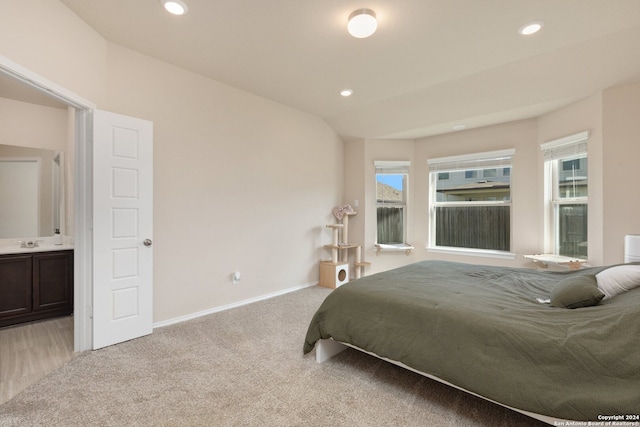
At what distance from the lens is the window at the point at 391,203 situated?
16.7ft

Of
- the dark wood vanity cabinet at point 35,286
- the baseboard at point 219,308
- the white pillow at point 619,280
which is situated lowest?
the baseboard at point 219,308

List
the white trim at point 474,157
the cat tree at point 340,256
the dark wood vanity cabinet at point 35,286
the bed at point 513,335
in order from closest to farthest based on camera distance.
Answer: the bed at point 513,335 → the dark wood vanity cabinet at point 35,286 → the white trim at point 474,157 → the cat tree at point 340,256

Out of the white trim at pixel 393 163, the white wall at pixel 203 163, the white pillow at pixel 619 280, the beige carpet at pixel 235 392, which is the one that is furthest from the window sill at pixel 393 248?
the white pillow at pixel 619 280

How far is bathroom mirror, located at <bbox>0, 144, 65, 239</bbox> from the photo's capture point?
11.0 feet

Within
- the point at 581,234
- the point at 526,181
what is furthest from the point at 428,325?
the point at 526,181

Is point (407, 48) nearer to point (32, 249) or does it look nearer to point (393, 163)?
point (393, 163)

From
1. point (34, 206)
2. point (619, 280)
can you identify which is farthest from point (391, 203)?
point (34, 206)

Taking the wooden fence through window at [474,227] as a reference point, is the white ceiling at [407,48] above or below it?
above

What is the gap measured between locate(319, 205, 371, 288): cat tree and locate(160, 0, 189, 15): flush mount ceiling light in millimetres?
3259

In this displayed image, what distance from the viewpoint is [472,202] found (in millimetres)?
4625

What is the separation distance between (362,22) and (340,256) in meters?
3.58

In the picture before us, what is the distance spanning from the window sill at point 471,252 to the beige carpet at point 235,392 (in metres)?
2.92

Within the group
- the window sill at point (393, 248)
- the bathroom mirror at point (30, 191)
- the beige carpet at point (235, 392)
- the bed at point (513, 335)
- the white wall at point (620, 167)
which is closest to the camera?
the bed at point (513, 335)

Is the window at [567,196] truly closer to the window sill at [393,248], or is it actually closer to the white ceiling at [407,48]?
the white ceiling at [407,48]
